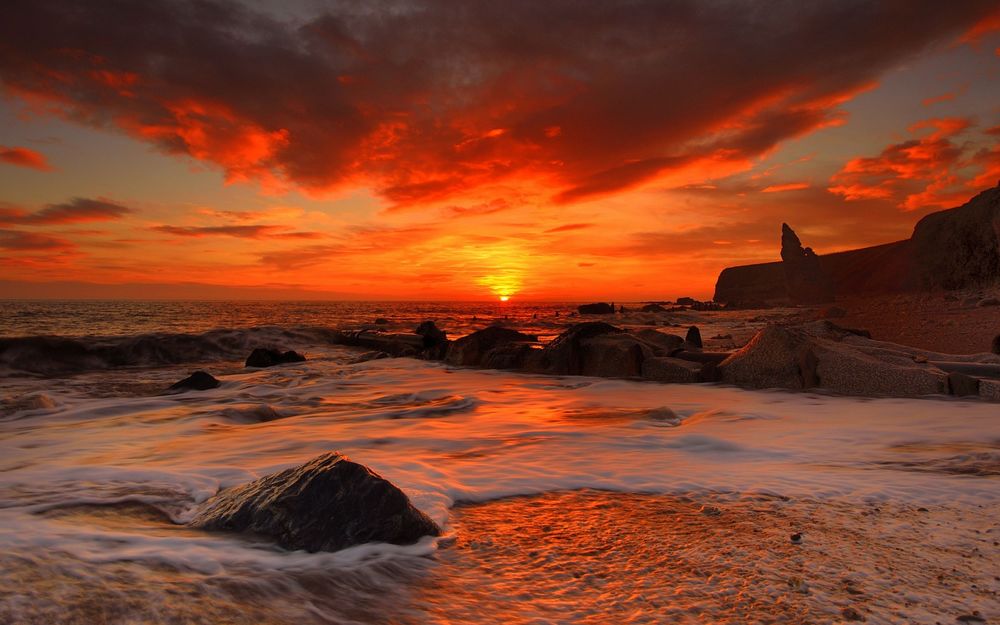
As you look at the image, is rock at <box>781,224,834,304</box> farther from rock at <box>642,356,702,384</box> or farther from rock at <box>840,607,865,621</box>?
rock at <box>840,607,865,621</box>

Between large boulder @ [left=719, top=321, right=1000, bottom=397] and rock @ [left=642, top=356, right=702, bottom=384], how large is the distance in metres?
0.51

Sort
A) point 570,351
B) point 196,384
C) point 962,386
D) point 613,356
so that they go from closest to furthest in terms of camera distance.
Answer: point 962,386
point 196,384
point 613,356
point 570,351

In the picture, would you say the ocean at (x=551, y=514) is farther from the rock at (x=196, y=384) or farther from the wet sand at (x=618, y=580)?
the rock at (x=196, y=384)

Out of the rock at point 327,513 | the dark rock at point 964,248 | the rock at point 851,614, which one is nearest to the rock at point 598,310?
the dark rock at point 964,248

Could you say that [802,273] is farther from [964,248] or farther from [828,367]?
[828,367]

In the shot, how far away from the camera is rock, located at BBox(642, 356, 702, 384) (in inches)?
359

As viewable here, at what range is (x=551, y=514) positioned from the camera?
3.14 meters

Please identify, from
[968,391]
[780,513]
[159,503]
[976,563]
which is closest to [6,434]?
[159,503]

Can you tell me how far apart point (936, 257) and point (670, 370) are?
4627 centimetres

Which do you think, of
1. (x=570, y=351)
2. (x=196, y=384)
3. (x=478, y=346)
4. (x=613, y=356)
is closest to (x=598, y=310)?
(x=478, y=346)

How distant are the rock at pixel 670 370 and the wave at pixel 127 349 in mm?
13903

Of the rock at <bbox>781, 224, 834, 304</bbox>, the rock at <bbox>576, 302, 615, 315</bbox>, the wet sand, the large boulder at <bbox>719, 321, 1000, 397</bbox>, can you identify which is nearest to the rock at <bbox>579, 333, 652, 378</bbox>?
the large boulder at <bbox>719, 321, 1000, 397</bbox>

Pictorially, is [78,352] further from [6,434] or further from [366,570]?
[366,570]

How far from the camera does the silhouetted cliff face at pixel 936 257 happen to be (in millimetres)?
33156
